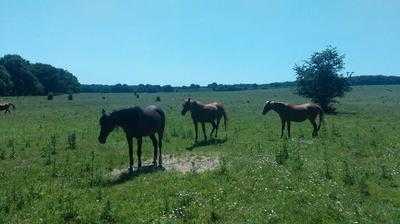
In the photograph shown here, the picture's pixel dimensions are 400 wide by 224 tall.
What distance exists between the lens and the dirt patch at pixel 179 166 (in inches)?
713

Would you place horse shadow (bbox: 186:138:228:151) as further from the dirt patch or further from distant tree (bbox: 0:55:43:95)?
distant tree (bbox: 0:55:43:95)

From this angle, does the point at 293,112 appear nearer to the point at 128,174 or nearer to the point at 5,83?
the point at 128,174

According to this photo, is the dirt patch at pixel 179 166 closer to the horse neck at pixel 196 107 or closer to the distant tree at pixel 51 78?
the horse neck at pixel 196 107

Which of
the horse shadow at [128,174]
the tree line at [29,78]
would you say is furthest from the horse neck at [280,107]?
the tree line at [29,78]

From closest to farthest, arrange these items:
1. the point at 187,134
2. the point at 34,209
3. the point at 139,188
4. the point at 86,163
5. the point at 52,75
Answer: the point at 34,209 < the point at 139,188 < the point at 86,163 < the point at 187,134 < the point at 52,75

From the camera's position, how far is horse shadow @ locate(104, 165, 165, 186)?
671 inches

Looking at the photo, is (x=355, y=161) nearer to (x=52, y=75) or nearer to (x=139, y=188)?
(x=139, y=188)

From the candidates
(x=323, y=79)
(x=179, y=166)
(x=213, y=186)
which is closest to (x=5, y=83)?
(x=323, y=79)

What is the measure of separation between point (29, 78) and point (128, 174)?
87128mm

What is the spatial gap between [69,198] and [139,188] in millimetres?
1999

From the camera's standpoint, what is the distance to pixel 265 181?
15656 mm

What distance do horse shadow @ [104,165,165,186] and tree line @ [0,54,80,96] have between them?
3026 inches

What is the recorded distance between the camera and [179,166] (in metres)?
19.5

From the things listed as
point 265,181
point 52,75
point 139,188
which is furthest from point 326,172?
point 52,75
